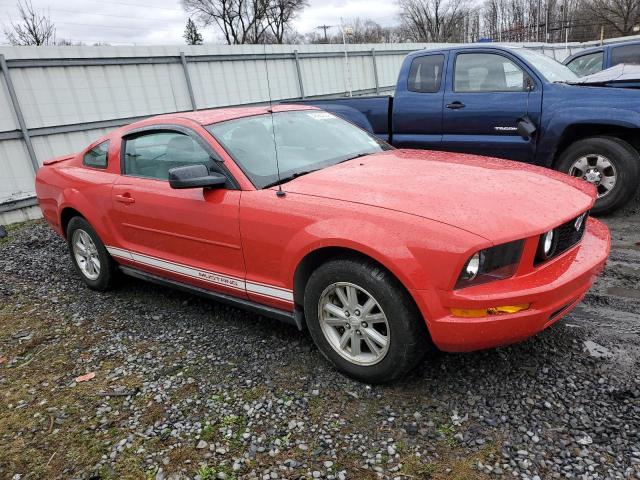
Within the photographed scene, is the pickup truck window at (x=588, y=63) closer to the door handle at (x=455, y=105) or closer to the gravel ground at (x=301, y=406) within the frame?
the door handle at (x=455, y=105)

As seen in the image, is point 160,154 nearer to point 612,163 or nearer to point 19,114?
point 612,163

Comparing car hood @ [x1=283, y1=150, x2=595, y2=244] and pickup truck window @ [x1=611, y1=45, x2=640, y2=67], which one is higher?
pickup truck window @ [x1=611, y1=45, x2=640, y2=67]

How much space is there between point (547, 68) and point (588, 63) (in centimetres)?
407

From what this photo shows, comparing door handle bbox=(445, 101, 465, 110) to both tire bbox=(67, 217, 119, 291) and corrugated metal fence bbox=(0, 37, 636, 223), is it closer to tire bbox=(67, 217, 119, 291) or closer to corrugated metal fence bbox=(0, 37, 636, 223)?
corrugated metal fence bbox=(0, 37, 636, 223)

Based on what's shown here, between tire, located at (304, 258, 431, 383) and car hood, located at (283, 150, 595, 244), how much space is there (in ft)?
1.27

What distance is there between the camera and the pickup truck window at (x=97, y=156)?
4.20 metres

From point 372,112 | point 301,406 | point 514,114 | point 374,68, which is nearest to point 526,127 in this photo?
point 514,114

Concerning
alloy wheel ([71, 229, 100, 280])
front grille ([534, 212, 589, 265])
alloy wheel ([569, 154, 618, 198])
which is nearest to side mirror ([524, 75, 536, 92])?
alloy wheel ([569, 154, 618, 198])

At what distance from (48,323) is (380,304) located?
3.08 m

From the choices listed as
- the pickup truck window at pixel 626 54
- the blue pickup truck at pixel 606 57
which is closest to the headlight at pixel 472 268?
the blue pickup truck at pixel 606 57

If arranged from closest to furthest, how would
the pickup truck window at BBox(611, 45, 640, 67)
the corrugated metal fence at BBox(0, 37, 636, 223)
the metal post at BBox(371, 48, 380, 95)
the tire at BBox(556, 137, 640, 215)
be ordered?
1. the tire at BBox(556, 137, 640, 215)
2. the corrugated metal fence at BBox(0, 37, 636, 223)
3. the pickup truck window at BBox(611, 45, 640, 67)
4. the metal post at BBox(371, 48, 380, 95)

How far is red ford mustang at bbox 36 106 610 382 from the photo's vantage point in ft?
7.57

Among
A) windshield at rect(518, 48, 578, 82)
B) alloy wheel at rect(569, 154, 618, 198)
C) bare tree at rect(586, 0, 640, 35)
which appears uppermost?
bare tree at rect(586, 0, 640, 35)

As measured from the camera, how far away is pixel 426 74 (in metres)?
6.23
